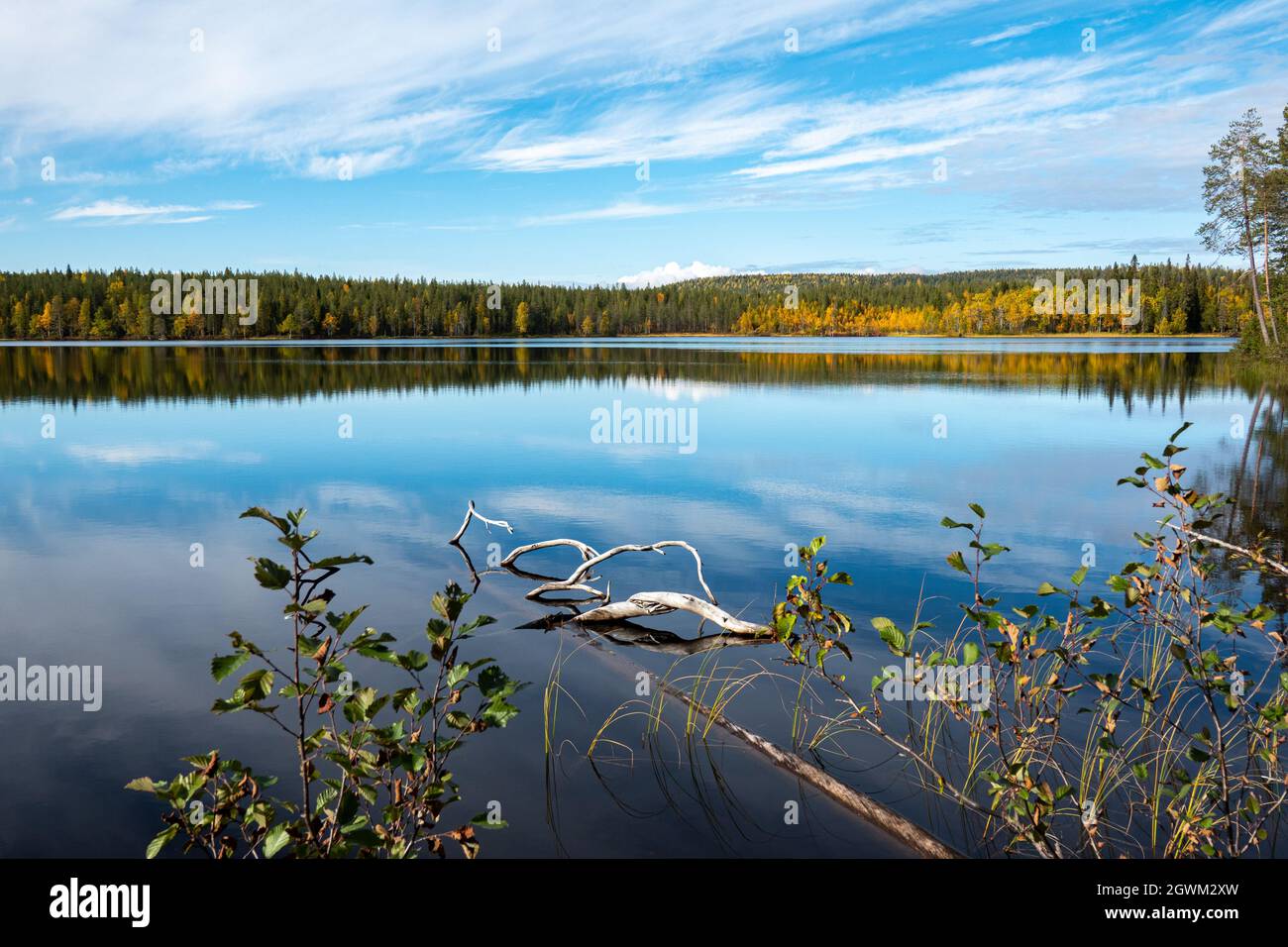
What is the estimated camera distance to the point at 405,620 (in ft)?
37.4

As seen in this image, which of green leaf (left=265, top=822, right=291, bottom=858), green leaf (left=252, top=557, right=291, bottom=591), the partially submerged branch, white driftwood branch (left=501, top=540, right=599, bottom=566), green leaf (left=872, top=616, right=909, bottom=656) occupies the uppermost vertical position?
green leaf (left=252, top=557, right=291, bottom=591)

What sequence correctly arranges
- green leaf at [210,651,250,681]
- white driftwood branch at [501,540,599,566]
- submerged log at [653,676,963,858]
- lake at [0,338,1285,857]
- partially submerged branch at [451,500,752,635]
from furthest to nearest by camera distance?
white driftwood branch at [501,540,599,566]
partially submerged branch at [451,500,752,635]
lake at [0,338,1285,857]
submerged log at [653,676,963,858]
green leaf at [210,651,250,681]

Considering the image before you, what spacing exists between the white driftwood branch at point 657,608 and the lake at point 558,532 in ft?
1.32

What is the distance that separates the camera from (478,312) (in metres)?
176

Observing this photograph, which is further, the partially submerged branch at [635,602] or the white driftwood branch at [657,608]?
the white driftwood branch at [657,608]

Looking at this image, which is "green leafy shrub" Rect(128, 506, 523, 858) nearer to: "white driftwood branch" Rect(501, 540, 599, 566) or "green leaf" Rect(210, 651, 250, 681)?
"green leaf" Rect(210, 651, 250, 681)

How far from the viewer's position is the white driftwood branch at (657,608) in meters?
10.5

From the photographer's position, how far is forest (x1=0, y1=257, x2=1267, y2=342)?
480 feet

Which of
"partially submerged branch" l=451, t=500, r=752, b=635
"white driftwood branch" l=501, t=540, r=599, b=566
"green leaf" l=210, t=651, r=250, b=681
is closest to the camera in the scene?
"green leaf" l=210, t=651, r=250, b=681

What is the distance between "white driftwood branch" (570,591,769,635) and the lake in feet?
1.32

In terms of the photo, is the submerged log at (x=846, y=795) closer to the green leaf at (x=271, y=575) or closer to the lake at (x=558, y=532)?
the lake at (x=558, y=532)

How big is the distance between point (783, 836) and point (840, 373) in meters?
53.5

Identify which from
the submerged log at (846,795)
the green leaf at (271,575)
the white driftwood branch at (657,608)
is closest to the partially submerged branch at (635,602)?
the white driftwood branch at (657,608)

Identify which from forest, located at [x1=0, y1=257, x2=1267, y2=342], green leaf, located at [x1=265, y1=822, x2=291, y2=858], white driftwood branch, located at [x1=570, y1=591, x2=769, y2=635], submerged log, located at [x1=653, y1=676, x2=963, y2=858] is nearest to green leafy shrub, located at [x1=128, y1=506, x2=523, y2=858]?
green leaf, located at [x1=265, y1=822, x2=291, y2=858]
